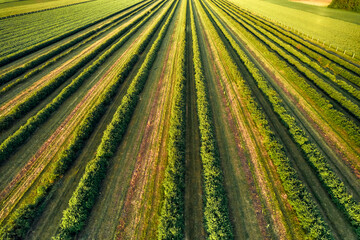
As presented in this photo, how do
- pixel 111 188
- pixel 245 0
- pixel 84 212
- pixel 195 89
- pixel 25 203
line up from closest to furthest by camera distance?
pixel 84 212 → pixel 25 203 → pixel 111 188 → pixel 195 89 → pixel 245 0

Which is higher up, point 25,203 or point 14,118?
point 14,118

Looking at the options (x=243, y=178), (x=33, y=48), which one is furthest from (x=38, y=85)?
(x=243, y=178)

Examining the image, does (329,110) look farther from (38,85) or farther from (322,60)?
(38,85)

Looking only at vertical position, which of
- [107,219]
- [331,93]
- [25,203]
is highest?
[331,93]

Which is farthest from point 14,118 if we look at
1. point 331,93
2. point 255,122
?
point 331,93

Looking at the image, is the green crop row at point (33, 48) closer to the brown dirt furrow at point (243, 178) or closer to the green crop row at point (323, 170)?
the brown dirt furrow at point (243, 178)

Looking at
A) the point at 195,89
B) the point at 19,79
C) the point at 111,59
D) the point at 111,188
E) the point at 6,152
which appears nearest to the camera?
the point at 111,188

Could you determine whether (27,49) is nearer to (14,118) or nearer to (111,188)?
(14,118)
